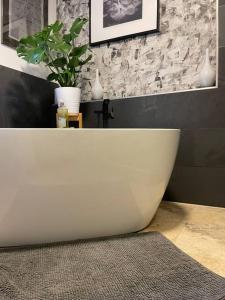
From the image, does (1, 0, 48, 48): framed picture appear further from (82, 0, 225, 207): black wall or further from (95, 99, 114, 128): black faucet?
(82, 0, 225, 207): black wall

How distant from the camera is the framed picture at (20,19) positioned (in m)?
1.65

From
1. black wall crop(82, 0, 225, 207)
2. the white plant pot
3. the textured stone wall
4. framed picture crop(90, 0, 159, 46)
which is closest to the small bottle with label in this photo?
the white plant pot

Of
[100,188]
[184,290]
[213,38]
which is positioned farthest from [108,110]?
[184,290]

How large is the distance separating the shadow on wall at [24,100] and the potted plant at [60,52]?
0.12 metres

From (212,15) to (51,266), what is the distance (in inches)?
67.0

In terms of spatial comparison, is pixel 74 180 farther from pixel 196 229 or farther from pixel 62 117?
pixel 62 117

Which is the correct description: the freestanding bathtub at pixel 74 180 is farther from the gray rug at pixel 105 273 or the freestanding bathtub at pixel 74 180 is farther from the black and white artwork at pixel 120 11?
the black and white artwork at pixel 120 11

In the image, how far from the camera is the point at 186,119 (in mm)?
1626

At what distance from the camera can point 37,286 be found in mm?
711

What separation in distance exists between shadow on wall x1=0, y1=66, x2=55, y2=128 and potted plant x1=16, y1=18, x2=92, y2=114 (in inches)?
4.7

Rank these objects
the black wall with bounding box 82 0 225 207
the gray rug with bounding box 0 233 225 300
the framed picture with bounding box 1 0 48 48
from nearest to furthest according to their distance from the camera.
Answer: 1. the gray rug with bounding box 0 233 225 300
2. the black wall with bounding box 82 0 225 207
3. the framed picture with bounding box 1 0 48 48

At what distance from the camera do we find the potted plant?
1588 millimetres

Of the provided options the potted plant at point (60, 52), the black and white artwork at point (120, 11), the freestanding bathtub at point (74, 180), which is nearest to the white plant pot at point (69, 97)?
the potted plant at point (60, 52)

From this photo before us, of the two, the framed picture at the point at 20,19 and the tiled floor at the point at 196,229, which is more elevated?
the framed picture at the point at 20,19
